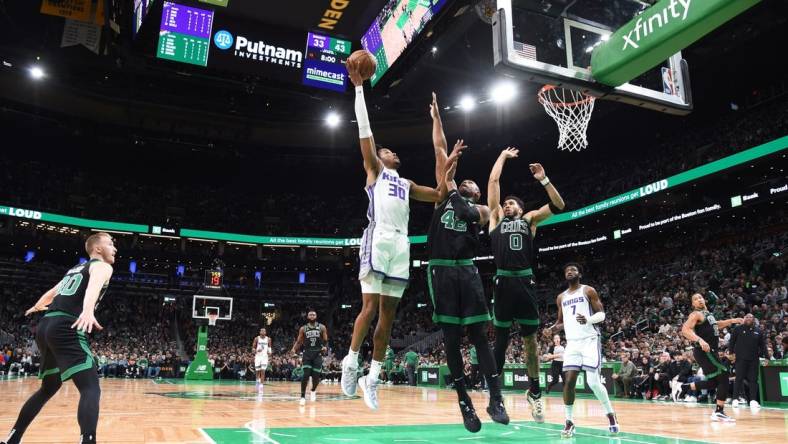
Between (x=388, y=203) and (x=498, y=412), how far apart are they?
6.28 ft

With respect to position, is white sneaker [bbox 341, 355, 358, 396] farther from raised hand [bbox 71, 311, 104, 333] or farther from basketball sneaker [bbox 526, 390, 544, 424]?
basketball sneaker [bbox 526, 390, 544, 424]

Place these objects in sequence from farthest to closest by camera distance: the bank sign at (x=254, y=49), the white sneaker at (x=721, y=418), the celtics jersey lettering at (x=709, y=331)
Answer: the bank sign at (x=254, y=49)
the celtics jersey lettering at (x=709, y=331)
the white sneaker at (x=721, y=418)

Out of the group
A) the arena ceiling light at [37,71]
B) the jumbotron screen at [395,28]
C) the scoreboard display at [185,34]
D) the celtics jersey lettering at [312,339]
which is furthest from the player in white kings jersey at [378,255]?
the arena ceiling light at [37,71]

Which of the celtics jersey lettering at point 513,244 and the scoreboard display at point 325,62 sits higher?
the scoreboard display at point 325,62

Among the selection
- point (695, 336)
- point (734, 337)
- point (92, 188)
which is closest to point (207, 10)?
point (695, 336)

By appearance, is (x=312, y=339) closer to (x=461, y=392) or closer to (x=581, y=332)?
(x=581, y=332)

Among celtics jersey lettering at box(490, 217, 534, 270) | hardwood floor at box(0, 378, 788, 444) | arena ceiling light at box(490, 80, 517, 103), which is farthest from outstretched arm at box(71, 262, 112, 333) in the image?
arena ceiling light at box(490, 80, 517, 103)

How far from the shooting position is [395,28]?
10188 mm

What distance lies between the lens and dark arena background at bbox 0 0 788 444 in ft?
20.8

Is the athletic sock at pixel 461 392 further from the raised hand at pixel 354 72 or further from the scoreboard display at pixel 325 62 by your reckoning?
the scoreboard display at pixel 325 62

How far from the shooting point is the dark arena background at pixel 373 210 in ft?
20.8

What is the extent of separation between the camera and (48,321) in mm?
4418

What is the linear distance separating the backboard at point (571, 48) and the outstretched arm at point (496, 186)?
0.87m

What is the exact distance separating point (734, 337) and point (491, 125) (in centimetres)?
2029
